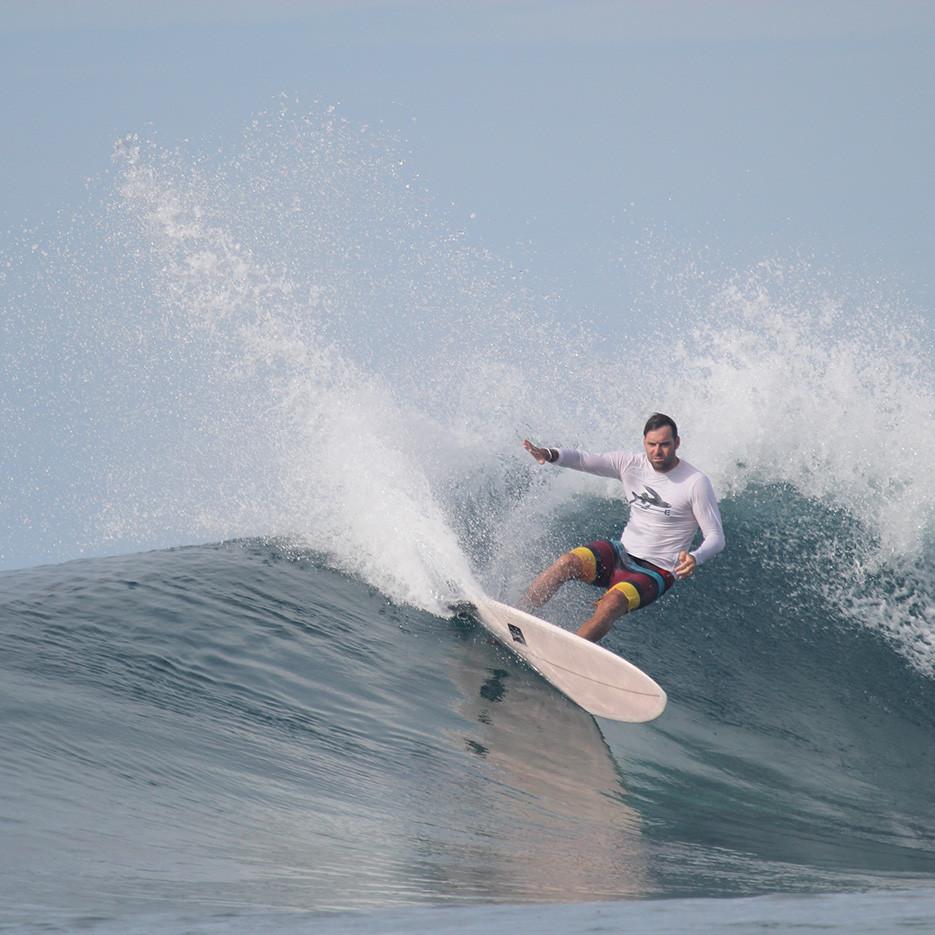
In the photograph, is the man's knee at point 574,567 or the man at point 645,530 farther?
the man's knee at point 574,567

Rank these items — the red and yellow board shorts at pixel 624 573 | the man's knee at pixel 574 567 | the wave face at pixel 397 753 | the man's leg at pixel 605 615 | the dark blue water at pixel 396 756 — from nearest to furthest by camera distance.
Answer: the dark blue water at pixel 396 756 → the wave face at pixel 397 753 → the man's leg at pixel 605 615 → the red and yellow board shorts at pixel 624 573 → the man's knee at pixel 574 567

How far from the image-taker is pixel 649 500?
24.2 ft

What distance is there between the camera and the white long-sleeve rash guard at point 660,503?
280 inches

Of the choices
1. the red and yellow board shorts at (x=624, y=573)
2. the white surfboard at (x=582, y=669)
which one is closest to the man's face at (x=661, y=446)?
the red and yellow board shorts at (x=624, y=573)

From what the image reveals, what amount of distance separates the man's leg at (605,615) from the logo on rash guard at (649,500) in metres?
0.60

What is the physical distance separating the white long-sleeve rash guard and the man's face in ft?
0.30

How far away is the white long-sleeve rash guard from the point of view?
23.4 ft

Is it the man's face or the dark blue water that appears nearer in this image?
the dark blue water

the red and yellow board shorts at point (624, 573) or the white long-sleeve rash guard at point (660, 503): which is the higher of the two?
the white long-sleeve rash guard at point (660, 503)

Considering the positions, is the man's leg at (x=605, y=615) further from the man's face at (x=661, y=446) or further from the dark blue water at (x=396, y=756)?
the man's face at (x=661, y=446)

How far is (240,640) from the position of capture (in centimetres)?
738

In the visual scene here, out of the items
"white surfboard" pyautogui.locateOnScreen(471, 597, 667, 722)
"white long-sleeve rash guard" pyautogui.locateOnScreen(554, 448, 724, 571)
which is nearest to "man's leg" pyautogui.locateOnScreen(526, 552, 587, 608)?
"white surfboard" pyautogui.locateOnScreen(471, 597, 667, 722)

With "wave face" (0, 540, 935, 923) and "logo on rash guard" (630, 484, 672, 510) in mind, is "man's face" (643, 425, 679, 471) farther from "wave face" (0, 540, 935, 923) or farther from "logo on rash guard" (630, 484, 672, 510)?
"wave face" (0, 540, 935, 923)

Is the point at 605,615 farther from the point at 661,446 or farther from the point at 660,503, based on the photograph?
the point at 661,446
